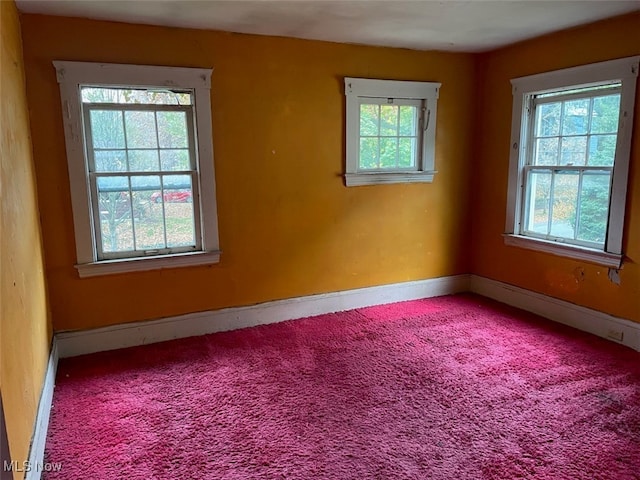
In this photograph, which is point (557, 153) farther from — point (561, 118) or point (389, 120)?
point (389, 120)

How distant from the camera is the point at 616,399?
267 cm

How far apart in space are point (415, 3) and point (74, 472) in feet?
10.5

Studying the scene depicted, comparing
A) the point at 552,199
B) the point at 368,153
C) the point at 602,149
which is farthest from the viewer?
the point at 368,153

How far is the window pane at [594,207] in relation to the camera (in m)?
3.45

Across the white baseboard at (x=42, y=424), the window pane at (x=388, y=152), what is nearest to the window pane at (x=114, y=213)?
the white baseboard at (x=42, y=424)

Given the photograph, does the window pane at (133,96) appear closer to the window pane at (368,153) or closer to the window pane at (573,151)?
the window pane at (368,153)

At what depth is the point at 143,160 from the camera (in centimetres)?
338

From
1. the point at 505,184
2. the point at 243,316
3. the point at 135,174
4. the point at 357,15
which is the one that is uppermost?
the point at 357,15

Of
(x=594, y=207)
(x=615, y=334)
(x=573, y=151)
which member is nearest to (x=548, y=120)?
(x=573, y=151)

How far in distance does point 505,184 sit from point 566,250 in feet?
2.84

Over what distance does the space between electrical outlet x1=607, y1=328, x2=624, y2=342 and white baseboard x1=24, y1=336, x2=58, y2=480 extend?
148 inches

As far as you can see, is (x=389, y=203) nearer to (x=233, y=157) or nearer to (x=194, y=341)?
(x=233, y=157)

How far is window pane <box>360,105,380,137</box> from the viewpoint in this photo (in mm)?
4074

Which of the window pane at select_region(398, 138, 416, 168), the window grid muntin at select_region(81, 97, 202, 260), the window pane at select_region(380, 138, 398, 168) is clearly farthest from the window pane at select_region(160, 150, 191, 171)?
the window pane at select_region(398, 138, 416, 168)
